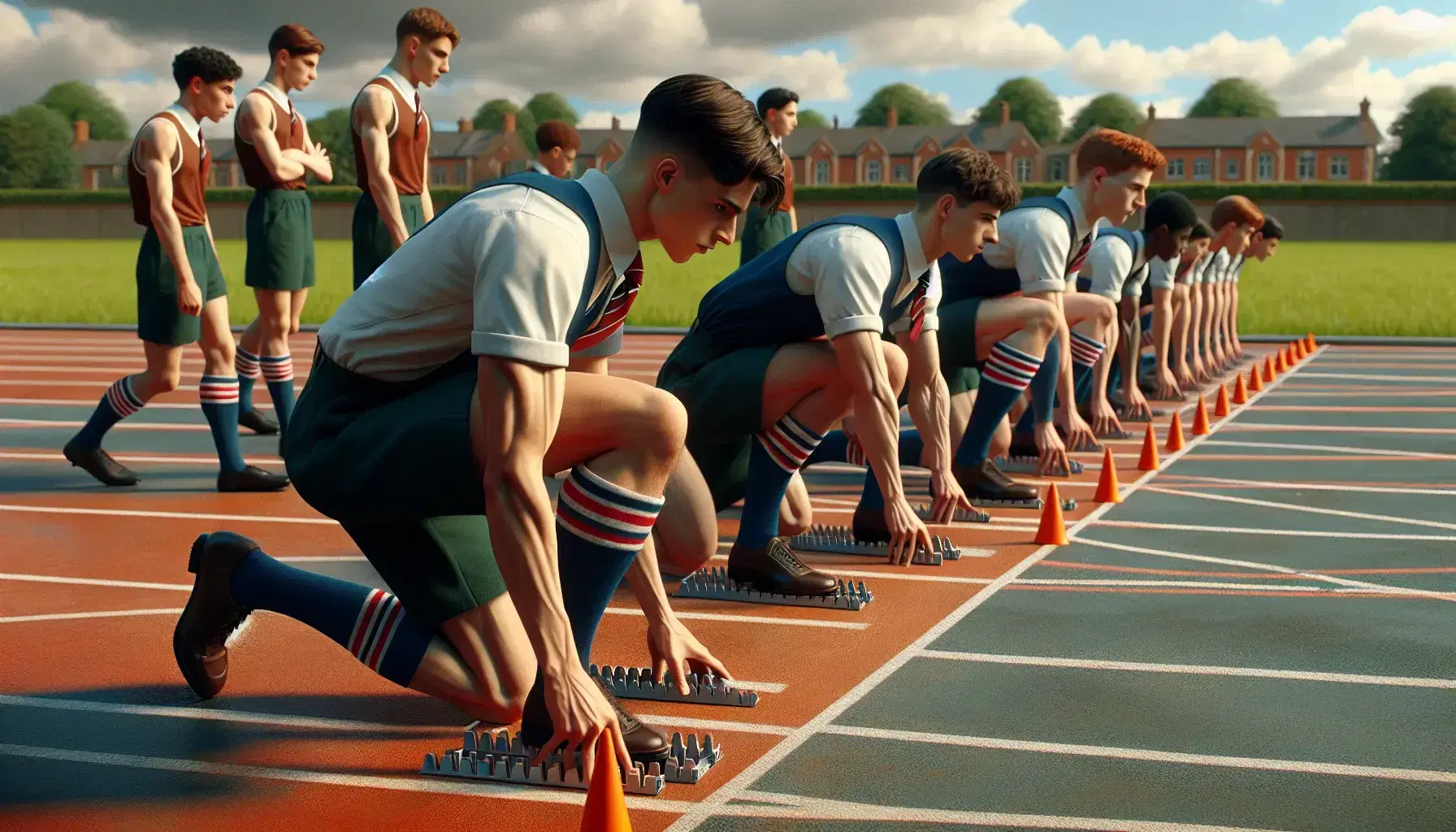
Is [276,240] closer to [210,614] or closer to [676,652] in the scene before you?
[210,614]

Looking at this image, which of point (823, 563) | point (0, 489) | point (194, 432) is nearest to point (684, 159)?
point (823, 563)

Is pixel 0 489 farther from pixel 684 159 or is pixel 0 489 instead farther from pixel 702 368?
pixel 684 159

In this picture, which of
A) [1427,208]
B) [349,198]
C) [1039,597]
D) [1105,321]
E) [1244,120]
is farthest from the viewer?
[1244,120]

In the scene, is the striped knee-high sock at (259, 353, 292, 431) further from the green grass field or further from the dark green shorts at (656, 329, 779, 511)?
the green grass field

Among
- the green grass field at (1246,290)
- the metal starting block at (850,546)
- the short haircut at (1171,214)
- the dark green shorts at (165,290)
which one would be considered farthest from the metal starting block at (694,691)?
the green grass field at (1246,290)

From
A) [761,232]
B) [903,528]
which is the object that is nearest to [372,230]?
[903,528]

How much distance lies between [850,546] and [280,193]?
13.8ft

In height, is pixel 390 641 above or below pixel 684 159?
below

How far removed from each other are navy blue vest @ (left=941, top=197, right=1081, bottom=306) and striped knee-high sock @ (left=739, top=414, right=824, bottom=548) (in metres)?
2.55

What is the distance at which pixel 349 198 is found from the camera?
69625mm

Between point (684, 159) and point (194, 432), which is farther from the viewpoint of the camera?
point (194, 432)

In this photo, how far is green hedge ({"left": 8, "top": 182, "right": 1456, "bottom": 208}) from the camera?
59406 millimetres

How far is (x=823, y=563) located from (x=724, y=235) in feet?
9.66

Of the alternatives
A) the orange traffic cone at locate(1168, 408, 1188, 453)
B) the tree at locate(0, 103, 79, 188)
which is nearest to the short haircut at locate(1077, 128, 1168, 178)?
the orange traffic cone at locate(1168, 408, 1188, 453)
